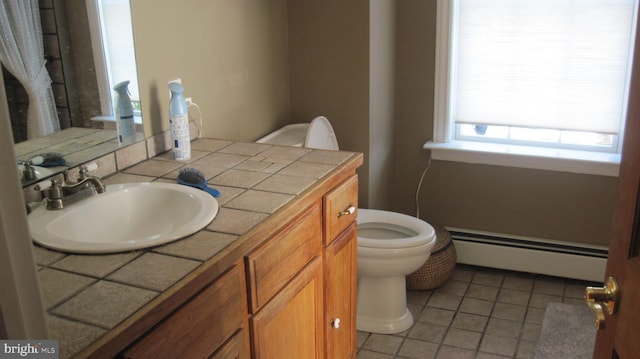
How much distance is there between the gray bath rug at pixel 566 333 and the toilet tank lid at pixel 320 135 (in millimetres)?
1179

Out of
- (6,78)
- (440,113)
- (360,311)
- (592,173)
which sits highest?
(6,78)

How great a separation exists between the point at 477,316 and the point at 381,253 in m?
0.60

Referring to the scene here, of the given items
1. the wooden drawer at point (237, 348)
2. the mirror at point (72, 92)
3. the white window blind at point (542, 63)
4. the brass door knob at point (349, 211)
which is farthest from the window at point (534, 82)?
the wooden drawer at point (237, 348)

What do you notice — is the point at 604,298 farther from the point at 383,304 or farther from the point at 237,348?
the point at 383,304

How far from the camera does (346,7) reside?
9.04 ft

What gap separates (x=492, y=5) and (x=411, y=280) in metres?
1.31

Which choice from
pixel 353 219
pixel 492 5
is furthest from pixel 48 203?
pixel 492 5

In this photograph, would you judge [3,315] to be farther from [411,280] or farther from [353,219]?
[411,280]

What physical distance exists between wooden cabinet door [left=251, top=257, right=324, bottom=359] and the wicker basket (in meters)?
1.09

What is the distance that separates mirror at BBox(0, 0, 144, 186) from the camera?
1.61m

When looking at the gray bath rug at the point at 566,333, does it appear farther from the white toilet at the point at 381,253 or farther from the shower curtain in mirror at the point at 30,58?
the shower curtain in mirror at the point at 30,58

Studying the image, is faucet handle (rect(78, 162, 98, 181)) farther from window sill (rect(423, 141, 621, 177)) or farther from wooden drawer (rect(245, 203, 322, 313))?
window sill (rect(423, 141, 621, 177))

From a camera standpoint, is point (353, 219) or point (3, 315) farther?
point (353, 219)

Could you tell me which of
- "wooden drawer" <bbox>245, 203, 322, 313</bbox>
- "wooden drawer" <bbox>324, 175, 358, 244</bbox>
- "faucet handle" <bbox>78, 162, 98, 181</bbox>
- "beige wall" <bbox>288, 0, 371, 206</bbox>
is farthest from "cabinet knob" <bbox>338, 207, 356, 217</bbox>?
"beige wall" <bbox>288, 0, 371, 206</bbox>
